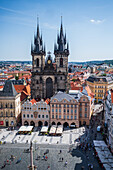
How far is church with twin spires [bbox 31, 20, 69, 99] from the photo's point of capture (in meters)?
91.5

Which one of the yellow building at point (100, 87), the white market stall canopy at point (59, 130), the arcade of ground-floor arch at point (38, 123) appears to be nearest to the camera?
the white market stall canopy at point (59, 130)

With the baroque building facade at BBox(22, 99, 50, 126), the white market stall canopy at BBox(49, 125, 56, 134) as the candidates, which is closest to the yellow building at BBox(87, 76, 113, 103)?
the baroque building facade at BBox(22, 99, 50, 126)

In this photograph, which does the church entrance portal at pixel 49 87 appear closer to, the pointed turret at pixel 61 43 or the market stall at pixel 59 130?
the pointed turret at pixel 61 43

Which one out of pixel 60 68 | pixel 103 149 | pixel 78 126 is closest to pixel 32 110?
pixel 78 126

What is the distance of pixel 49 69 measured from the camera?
92062mm

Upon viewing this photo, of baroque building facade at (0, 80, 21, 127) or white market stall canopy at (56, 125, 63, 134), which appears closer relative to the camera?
white market stall canopy at (56, 125, 63, 134)

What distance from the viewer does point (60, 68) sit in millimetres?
91812

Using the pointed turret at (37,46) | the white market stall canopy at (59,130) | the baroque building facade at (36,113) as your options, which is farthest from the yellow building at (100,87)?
the white market stall canopy at (59,130)

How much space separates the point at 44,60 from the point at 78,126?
37.8 metres

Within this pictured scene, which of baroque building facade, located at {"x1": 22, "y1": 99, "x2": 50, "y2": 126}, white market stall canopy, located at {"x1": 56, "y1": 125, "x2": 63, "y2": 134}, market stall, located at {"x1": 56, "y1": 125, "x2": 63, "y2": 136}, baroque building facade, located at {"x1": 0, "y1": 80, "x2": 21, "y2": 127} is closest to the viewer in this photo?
market stall, located at {"x1": 56, "y1": 125, "x2": 63, "y2": 136}

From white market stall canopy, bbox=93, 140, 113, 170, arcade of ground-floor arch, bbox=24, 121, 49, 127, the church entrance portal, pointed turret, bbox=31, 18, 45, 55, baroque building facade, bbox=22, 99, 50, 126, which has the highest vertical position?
pointed turret, bbox=31, 18, 45, 55

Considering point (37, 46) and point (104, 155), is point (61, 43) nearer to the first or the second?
point (37, 46)

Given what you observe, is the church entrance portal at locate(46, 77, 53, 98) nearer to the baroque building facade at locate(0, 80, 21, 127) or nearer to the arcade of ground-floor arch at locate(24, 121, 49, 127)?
the arcade of ground-floor arch at locate(24, 121, 49, 127)

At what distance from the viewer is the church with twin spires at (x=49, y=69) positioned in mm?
91500
